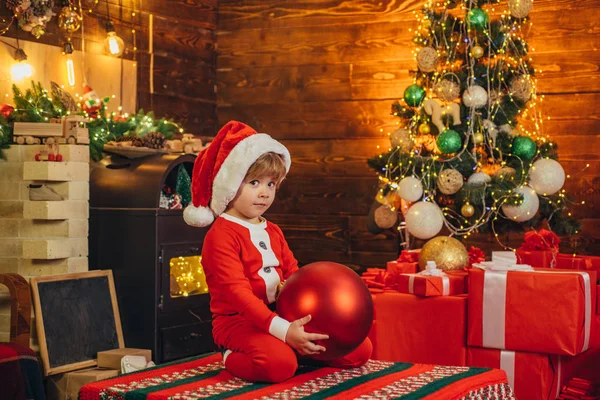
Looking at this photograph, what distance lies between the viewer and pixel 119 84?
5.14 m

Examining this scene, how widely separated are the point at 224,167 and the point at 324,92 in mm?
3149

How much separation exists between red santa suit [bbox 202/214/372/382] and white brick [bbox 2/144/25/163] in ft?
5.41

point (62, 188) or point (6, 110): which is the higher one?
point (6, 110)

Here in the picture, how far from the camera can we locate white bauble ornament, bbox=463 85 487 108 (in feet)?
14.5

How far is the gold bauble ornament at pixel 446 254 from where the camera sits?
3926mm

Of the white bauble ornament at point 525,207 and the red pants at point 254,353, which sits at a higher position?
the white bauble ornament at point 525,207

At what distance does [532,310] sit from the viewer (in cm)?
342

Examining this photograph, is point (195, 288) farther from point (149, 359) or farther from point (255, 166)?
point (255, 166)

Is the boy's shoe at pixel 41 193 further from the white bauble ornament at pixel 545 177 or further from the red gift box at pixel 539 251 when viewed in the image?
the white bauble ornament at pixel 545 177

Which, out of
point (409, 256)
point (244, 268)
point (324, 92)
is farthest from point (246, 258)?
point (324, 92)

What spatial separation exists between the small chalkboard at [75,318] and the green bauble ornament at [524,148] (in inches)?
83.2

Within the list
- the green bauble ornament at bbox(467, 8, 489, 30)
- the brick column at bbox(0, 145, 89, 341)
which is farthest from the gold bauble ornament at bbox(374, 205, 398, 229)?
the brick column at bbox(0, 145, 89, 341)

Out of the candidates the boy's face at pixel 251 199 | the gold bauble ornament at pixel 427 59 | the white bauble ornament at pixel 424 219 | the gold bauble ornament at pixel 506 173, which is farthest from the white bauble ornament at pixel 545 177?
the boy's face at pixel 251 199

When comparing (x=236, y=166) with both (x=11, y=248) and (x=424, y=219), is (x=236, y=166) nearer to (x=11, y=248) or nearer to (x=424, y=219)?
(x=11, y=248)
